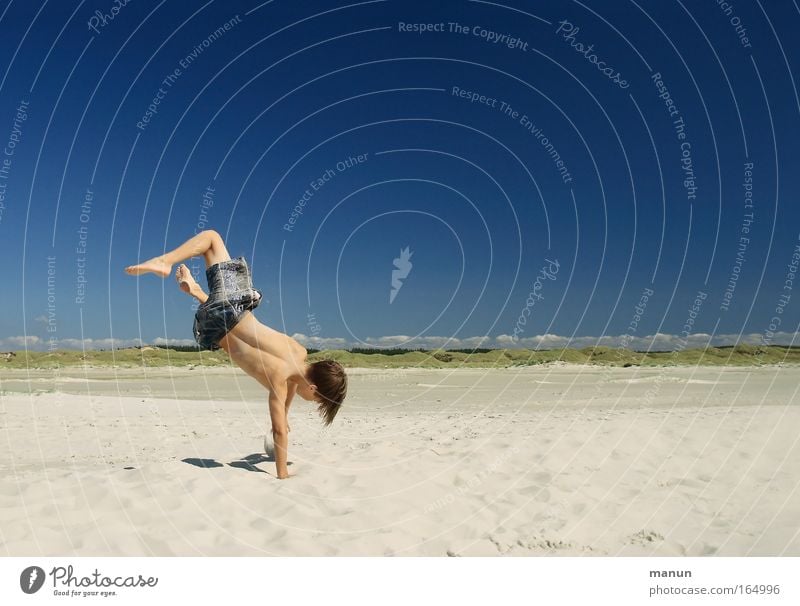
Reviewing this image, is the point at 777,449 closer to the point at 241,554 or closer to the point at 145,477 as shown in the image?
the point at 241,554

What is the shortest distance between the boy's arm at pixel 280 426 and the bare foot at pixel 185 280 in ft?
4.98

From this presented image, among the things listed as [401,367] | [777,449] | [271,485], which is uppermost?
[271,485]

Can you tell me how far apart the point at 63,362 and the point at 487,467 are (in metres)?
43.0

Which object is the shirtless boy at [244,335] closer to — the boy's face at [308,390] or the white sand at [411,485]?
the boy's face at [308,390]

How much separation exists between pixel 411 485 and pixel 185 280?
3.56 metres

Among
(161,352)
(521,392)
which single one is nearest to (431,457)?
(521,392)

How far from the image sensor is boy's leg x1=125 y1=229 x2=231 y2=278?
624 centimetres

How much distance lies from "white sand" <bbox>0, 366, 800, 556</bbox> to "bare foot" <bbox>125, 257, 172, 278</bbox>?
233cm

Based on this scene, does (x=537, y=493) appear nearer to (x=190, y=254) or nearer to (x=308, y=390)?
(x=308, y=390)

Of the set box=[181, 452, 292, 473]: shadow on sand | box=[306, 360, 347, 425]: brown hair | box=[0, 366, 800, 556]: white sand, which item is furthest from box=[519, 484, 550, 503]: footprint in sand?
box=[181, 452, 292, 473]: shadow on sand

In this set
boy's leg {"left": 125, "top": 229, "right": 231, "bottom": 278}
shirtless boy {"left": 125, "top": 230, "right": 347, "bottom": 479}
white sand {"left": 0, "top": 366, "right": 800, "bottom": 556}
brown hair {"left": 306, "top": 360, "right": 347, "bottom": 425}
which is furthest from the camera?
brown hair {"left": 306, "top": 360, "right": 347, "bottom": 425}

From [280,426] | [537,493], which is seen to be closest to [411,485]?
[537,493]

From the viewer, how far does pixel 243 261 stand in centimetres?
714

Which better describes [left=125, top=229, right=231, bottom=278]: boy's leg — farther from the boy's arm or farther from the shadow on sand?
the shadow on sand
